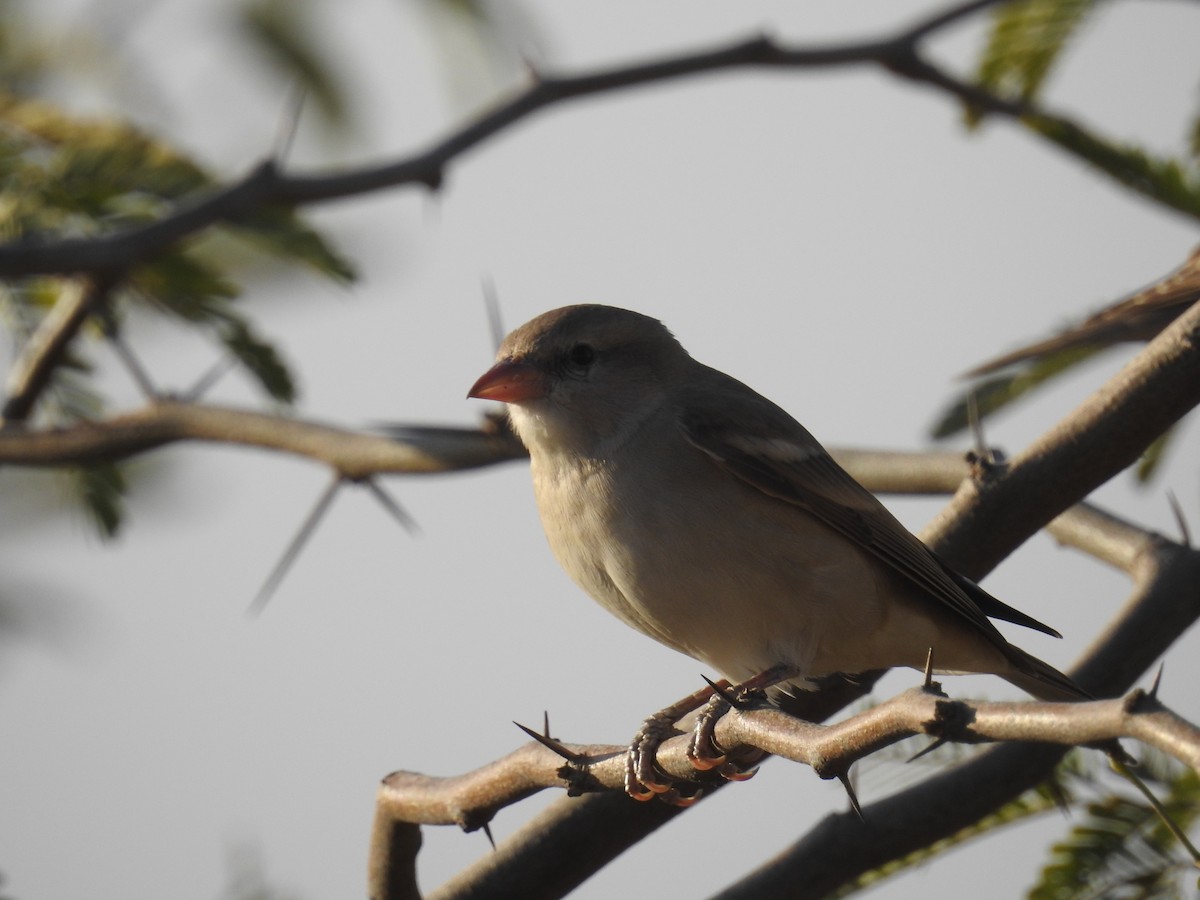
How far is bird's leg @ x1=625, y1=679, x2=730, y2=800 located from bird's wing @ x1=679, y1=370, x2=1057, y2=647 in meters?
0.87

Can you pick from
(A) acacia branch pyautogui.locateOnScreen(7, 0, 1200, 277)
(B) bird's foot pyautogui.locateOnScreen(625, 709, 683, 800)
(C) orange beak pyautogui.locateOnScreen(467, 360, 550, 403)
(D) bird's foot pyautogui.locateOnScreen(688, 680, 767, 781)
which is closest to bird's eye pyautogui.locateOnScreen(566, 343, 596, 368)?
(C) orange beak pyautogui.locateOnScreen(467, 360, 550, 403)

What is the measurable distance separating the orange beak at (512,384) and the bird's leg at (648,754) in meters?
1.34

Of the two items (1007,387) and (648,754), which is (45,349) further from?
(1007,387)

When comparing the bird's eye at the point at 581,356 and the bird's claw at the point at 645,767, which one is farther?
the bird's eye at the point at 581,356

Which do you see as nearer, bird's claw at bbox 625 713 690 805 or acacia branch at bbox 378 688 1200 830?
acacia branch at bbox 378 688 1200 830

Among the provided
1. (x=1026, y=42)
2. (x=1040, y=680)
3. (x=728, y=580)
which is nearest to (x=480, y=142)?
(x=728, y=580)

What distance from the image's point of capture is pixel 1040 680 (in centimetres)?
467

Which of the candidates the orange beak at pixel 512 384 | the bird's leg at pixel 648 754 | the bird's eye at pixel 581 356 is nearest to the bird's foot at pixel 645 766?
the bird's leg at pixel 648 754

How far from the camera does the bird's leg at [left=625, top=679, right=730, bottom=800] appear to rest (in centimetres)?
343

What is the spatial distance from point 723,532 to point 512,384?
1.09 metres

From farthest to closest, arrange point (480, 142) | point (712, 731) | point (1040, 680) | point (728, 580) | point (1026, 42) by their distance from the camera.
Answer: point (1026, 42), point (1040, 680), point (728, 580), point (480, 142), point (712, 731)

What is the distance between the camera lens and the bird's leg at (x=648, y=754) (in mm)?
3430

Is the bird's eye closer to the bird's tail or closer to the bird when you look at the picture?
the bird

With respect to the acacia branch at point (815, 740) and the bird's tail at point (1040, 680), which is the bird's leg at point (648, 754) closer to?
the acacia branch at point (815, 740)
